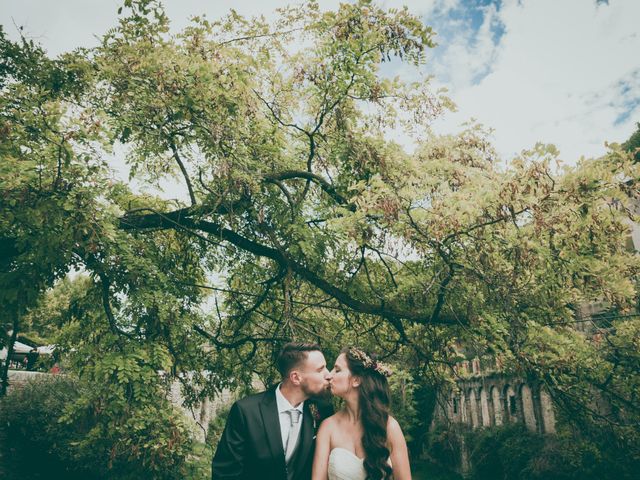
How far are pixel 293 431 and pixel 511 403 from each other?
25015 millimetres

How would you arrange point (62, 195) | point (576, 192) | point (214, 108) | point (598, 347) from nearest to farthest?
point (576, 192), point (62, 195), point (214, 108), point (598, 347)

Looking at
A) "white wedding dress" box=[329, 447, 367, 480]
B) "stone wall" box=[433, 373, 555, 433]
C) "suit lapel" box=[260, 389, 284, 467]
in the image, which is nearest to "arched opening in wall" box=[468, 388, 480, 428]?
"stone wall" box=[433, 373, 555, 433]

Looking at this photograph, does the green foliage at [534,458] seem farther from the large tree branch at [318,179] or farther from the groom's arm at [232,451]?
the groom's arm at [232,451]

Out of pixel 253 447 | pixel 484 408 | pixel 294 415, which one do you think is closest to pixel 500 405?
pixel 484 408

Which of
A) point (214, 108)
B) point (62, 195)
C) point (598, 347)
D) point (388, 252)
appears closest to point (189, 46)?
point (214, 108)

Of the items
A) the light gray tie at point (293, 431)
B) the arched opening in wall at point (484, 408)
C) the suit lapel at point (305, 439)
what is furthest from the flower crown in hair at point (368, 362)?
the arched opening in wall at point (484, 408)

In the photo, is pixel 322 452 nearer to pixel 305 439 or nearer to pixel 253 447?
pixel 305 439

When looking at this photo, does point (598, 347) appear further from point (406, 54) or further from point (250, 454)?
point (250, 454)

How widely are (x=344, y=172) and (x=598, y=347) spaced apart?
9148 millimetres

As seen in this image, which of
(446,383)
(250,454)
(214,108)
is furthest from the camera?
(446,383)

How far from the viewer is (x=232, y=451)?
348cm

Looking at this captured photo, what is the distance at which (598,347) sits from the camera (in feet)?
38.8

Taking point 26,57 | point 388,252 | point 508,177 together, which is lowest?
point 388,252

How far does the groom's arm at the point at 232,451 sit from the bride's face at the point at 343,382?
987 millimetres
